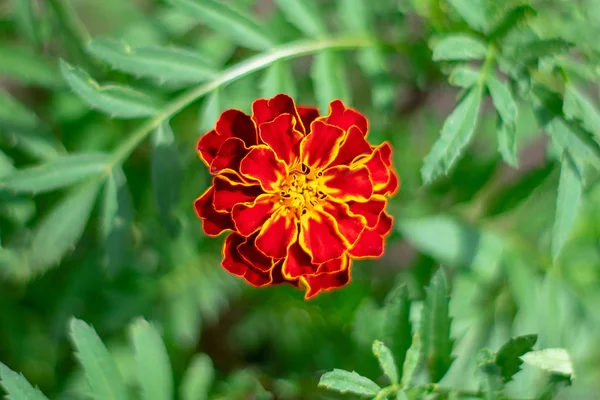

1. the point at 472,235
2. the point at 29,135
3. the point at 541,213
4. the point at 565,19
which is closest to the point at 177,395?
the point at 29,135

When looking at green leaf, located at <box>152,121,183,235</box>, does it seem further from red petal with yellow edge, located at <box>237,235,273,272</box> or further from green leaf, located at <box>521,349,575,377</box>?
green leaf, located at <box>521,349,575,377</box>

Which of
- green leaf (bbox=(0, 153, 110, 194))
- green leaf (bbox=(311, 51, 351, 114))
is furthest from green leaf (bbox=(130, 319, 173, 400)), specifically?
green leaf (bbox=(311, 51, 351, 114))

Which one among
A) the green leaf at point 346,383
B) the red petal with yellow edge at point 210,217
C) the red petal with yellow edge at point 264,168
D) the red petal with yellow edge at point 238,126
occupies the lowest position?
the green leaf at point 346,383

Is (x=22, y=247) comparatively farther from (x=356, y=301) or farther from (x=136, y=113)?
(x=356, y=301)

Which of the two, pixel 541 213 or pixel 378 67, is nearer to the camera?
pixel 378 67

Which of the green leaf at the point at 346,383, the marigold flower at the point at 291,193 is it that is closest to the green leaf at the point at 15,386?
the marigold flower at the point at 291,193

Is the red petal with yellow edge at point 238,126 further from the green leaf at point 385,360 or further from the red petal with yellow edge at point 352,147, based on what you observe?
the green leaf at point 385,360
